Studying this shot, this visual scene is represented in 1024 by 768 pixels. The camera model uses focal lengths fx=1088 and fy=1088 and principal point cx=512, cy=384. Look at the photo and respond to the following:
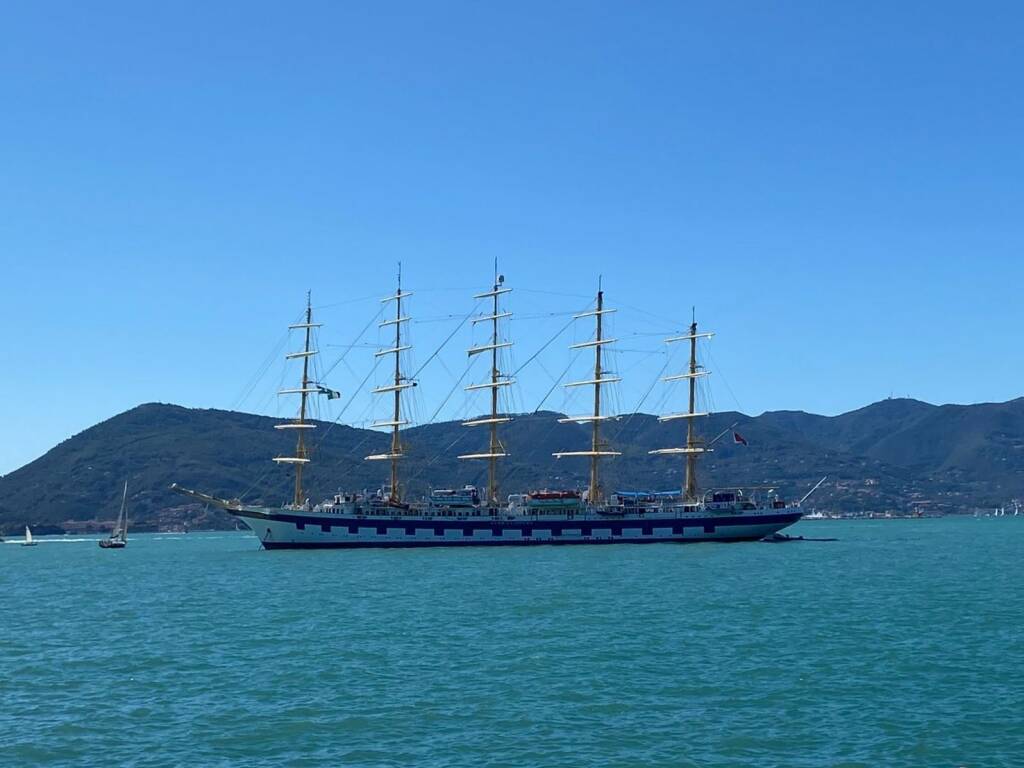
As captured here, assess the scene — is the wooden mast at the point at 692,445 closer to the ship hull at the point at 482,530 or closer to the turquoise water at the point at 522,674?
the ship hull at the point at 482,530

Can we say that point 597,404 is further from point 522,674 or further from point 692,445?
point 522,674

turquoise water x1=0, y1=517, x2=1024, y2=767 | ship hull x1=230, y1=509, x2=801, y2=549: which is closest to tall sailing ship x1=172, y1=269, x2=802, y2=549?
ship hull x1=230, y1=509, x2=801, y2=549

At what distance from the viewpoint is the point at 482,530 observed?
101 meters

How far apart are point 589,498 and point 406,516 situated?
64.2 ft

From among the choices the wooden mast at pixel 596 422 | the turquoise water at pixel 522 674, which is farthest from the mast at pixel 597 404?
the turquoise water at pixel 522 674

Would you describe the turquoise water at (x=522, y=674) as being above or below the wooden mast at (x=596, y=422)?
below

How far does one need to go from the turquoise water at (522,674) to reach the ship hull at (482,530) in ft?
126

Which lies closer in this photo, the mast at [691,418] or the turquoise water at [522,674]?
the turquoise water at [522,674]

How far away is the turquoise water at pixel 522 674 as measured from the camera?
22.2m

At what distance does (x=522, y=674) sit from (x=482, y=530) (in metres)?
71.2

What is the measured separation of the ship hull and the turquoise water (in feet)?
126

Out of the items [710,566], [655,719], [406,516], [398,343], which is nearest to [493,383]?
[398,343]

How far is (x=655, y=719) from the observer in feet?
79.8

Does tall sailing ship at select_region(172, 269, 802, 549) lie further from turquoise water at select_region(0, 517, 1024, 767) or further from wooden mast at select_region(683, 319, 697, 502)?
turquoise water at select_region(0, 517, 1024, 767)
